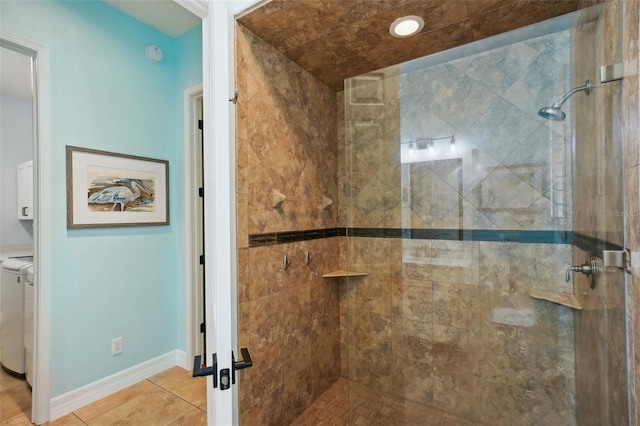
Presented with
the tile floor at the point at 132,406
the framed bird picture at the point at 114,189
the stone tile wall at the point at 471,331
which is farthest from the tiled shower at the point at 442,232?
the framed bird picture at the point at 114,189

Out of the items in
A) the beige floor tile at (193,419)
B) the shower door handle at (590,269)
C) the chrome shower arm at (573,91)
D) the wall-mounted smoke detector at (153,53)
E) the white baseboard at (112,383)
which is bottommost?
the beige floor tile at (193,419)

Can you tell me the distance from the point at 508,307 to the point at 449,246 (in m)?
0.44

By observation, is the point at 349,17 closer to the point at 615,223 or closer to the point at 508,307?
the point at 615,223

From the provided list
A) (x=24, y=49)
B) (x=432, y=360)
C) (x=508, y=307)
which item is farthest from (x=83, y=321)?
(x=508, y=307)

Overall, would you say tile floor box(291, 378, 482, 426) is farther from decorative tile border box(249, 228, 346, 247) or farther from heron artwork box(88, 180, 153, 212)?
heron artwork box(88, 180, 153, 212)

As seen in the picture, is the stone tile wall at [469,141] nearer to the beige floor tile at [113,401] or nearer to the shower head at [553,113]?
the shower head at [553,113]

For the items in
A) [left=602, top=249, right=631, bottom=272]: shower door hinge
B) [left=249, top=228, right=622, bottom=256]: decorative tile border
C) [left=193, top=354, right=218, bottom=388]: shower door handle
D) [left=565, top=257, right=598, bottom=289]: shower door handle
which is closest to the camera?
[left=193, top=354, right=218, bottom=388]: shower door handle

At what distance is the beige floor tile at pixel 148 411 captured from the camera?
1.66 m

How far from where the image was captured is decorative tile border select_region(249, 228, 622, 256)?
128 cm

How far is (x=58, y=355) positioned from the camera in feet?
5.43

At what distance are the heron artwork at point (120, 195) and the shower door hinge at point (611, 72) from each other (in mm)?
2679

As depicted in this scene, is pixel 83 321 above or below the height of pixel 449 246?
below

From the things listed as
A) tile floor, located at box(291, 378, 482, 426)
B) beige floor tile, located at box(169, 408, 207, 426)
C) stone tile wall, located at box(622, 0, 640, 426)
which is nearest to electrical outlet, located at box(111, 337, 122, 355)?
beige floor tile, located at box(169, 408, 207, 426)

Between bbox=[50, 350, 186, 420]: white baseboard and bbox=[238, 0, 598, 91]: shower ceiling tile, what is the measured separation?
2484 mm
